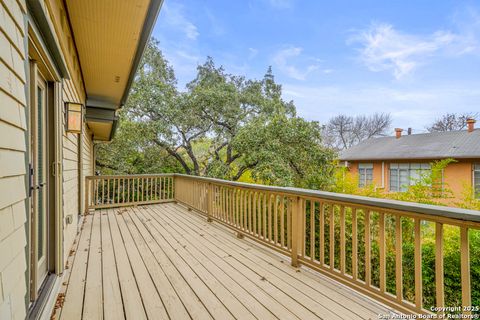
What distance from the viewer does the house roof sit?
451 inches

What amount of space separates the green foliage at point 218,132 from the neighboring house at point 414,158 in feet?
→ 13.2

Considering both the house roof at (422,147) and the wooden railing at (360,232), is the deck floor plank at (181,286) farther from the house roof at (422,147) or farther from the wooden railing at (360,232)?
the house roof at (422,147)

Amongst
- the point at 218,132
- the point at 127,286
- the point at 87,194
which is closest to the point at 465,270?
the point at 127,286

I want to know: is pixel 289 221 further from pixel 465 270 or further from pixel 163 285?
pixel 465 270

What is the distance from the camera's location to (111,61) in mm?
3678

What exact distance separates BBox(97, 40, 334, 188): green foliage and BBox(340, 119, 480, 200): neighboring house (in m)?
4.03

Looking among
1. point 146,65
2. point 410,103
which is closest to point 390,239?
point 146,65

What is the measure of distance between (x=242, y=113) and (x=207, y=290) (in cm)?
857

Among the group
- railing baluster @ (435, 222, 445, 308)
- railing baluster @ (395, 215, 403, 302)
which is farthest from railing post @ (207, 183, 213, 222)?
railing baluster @ (435, 222, 445, 308)

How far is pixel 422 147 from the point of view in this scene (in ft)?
42.8

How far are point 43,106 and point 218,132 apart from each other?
8.26m

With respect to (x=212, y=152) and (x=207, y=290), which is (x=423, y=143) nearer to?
(x=212, y=152)

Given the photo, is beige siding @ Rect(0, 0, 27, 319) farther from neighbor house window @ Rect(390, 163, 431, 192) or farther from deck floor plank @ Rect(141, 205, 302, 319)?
neighbor house window @ Rect(390, 163, 431, 192)

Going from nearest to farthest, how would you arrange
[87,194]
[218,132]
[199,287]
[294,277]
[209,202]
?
1. [199,287]
2. [294,277]
3. [209,202]
4. [87,194]
5. [218,132]
